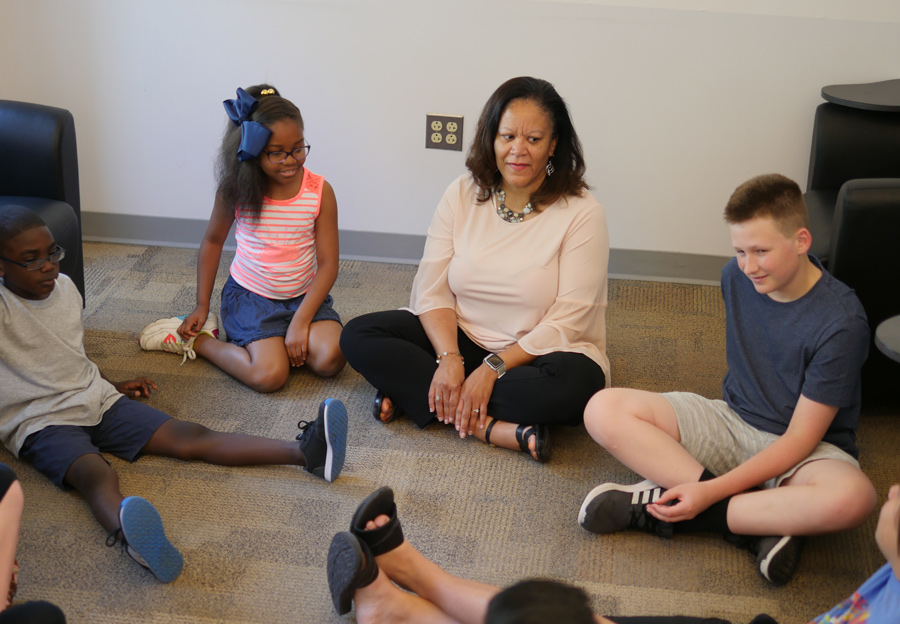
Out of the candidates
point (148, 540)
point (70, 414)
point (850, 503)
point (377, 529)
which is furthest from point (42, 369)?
point (850, 503)

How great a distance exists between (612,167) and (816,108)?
26.8 inches

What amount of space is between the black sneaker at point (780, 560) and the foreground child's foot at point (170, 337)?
1.58m

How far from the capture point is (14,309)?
5.90ft

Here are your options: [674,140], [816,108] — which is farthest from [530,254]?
[816,108]

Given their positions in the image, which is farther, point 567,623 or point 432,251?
point 432,251

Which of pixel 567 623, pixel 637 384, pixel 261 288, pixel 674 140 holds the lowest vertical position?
pixel 637 384

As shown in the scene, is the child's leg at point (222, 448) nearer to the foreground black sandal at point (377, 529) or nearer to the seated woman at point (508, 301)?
the seated woman at point (508, 301)

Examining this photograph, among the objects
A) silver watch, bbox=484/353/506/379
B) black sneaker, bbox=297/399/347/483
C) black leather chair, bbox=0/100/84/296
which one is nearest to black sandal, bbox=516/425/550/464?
silver watch, bbox=484/353/506/379

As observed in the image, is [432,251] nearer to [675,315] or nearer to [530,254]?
[530,254]

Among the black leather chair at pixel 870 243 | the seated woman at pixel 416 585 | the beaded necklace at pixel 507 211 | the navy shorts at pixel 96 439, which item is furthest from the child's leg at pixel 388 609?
the black leather chair at pixel 870 243

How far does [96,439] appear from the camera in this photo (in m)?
1.94

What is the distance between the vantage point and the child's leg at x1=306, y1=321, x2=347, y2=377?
2.30 meters

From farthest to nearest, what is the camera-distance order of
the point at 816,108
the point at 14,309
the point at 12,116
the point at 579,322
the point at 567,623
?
the point at 816,108, the point at 12,116, the point at 579,322, the point at 14,309, the point at 567,623

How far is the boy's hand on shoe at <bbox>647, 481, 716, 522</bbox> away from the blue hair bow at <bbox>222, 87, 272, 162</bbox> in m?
1.31
